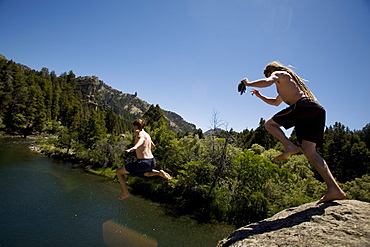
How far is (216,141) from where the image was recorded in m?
17.5

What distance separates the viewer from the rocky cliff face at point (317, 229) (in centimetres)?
223

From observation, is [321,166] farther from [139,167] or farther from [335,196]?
[139,167]

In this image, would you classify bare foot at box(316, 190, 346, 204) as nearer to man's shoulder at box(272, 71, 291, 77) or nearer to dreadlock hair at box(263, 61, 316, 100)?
dreadlock hair at box(263, 61, 316, 100)

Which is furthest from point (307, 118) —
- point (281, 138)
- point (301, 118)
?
point (281, 138)

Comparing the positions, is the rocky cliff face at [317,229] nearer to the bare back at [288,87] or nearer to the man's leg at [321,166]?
the man's leg at [321,166]

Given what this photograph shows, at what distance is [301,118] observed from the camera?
301cm

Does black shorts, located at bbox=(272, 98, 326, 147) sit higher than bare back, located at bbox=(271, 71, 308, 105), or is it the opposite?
bare back, located at bbox=(271, 71, 308, 105)

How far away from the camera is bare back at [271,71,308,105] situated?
3059mm

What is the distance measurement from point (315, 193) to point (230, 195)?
6.49 metres

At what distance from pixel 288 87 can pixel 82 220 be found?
509 inches

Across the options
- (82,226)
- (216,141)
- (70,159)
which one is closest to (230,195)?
(216,141)

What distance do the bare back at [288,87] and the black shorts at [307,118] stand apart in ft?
0.32

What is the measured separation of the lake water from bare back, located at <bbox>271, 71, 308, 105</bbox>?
10.2 meters

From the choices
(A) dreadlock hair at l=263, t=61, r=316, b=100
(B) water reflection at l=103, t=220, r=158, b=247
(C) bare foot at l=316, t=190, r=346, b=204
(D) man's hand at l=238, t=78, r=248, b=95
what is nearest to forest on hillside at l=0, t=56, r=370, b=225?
(D) man's hand at l=238, t=78, r=248, b=95
